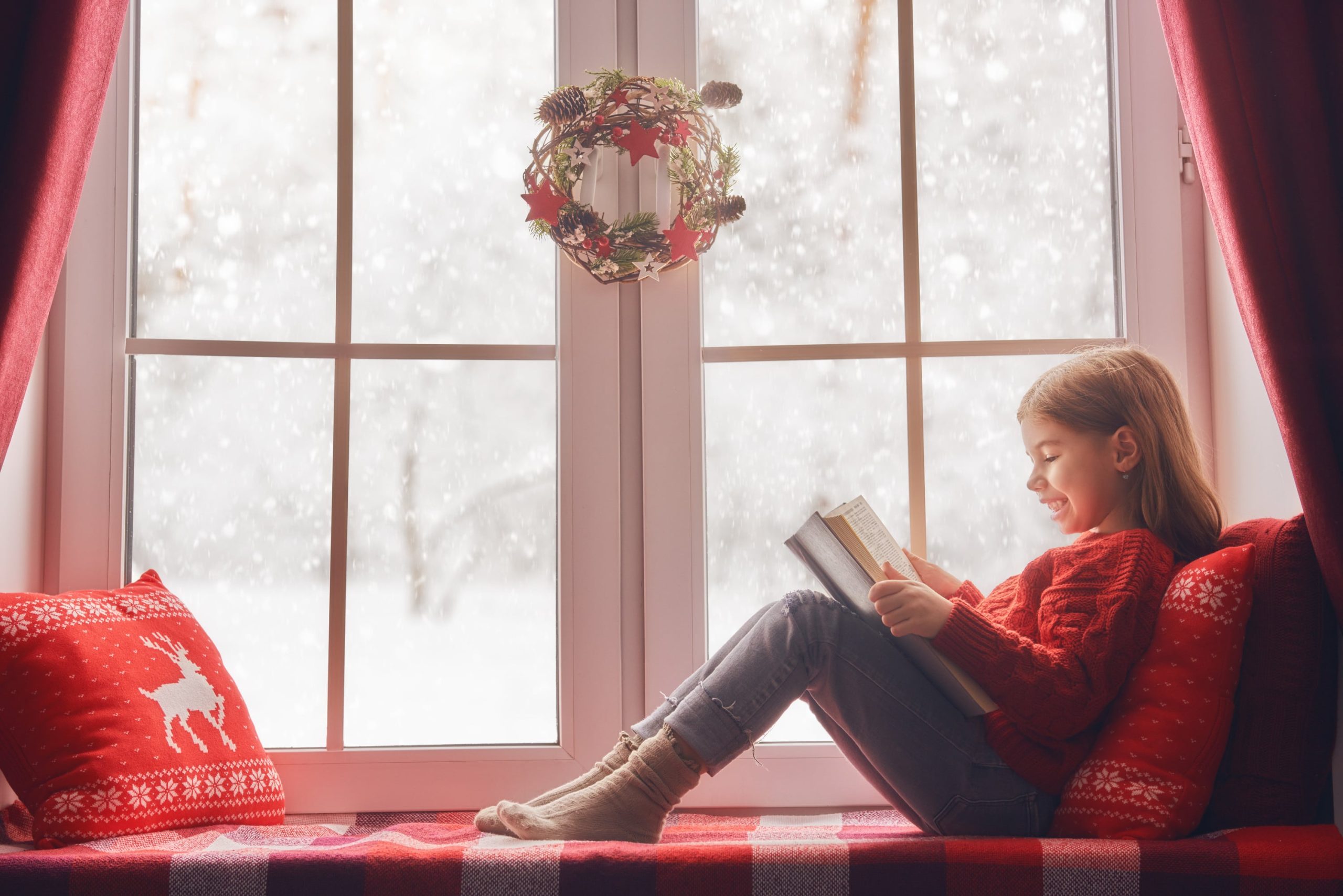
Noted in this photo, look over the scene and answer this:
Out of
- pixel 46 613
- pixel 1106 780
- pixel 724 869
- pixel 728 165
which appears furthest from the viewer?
pixel 728 165

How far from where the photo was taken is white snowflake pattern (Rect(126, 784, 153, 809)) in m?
1.23

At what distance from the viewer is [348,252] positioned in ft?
5.40

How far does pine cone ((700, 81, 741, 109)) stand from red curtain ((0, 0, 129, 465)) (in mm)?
940

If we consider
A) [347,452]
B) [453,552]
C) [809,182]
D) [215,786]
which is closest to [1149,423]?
[809,182]

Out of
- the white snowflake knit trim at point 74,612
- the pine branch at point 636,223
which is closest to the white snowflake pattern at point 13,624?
the white snowflake knit trim at point 74,612

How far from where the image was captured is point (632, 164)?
4.75 ft

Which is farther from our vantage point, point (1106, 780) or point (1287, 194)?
point (1287, 194)

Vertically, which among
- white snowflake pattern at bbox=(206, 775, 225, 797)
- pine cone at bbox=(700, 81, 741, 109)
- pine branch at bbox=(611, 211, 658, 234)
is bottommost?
white snowflake pattern at bbox=(206, 775, 225, 797)

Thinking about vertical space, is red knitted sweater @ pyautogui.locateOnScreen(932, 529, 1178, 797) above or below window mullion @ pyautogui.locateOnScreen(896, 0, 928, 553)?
below

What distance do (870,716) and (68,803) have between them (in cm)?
105

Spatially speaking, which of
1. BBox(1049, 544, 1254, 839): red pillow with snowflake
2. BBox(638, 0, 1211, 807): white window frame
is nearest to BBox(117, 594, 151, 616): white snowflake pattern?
BBox(638, 0, 1211, 807): white window frame

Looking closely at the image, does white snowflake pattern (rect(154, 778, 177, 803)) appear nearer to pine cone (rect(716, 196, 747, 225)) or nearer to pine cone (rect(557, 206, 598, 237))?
pine cone (rect(557, 206, 598, 237))

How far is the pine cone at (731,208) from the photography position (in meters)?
1.50

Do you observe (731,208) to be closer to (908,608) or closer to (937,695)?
(908,608)
